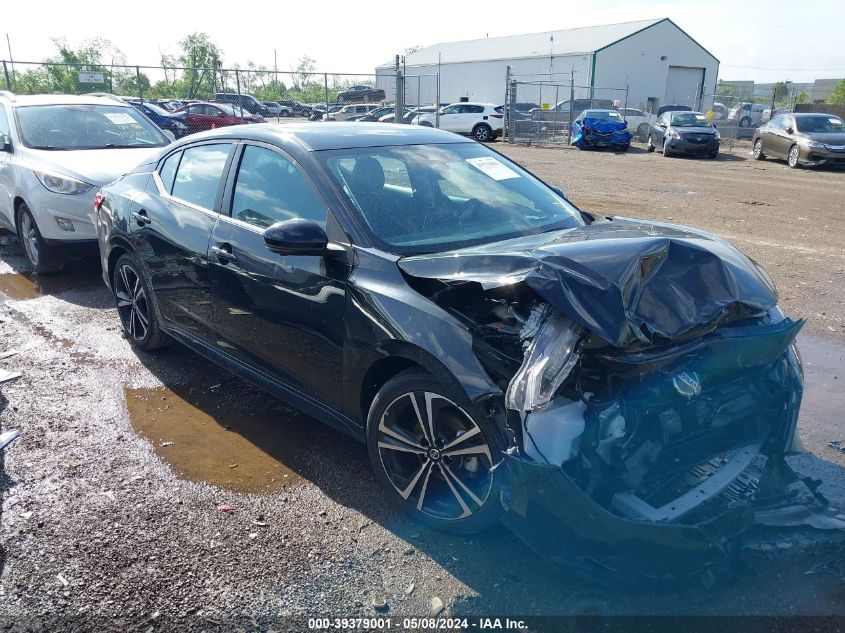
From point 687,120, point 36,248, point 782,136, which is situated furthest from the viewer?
point 687,120

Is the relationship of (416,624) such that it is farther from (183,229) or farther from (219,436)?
(183,229)

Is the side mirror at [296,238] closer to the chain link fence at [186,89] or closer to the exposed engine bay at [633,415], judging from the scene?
the exposed engine bay at [633,415]

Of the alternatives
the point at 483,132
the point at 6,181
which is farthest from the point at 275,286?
the point at 483,132

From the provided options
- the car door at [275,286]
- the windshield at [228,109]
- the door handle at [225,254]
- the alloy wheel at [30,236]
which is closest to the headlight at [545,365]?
the car door at [275,286]

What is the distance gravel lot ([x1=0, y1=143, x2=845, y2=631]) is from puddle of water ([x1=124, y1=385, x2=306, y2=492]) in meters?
0.01

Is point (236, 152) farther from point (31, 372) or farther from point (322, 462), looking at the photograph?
point (31, 372)

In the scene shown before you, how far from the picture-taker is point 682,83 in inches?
1916

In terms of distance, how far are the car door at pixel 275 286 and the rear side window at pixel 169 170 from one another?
903mm

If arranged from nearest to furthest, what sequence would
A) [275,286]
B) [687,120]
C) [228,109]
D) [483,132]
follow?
[275,286]
[687,120]
[228,109]
[483,132]

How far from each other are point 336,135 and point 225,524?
7.35 ft

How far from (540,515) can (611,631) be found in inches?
20.1

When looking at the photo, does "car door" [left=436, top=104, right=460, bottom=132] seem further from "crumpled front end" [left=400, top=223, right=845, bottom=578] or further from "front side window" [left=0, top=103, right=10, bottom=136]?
"crumpled front end" [left=400, top=223, right=845, bottom=578]

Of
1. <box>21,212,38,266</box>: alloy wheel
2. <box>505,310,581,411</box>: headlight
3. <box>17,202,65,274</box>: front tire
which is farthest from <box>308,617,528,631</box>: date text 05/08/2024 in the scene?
<box>21,212,38,266</box>: alloy wheel

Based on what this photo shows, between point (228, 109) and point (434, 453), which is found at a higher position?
point (228, 109)
